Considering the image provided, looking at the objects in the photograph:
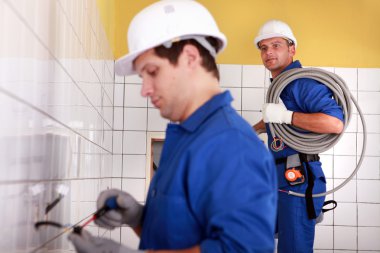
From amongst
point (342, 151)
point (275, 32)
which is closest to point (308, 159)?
point (275, 32)

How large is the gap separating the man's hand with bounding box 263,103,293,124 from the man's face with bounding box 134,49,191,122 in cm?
177

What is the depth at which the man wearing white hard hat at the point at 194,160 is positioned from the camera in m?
1.12

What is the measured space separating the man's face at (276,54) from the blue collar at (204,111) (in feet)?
6.66

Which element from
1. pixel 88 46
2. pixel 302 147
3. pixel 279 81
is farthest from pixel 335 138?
pixel 88 46

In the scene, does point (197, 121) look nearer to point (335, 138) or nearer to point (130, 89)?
point (335, 138)

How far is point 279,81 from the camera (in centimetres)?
310

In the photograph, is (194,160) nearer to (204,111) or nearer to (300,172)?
(204,111)

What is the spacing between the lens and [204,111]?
1.28 m

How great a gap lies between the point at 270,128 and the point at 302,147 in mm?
237

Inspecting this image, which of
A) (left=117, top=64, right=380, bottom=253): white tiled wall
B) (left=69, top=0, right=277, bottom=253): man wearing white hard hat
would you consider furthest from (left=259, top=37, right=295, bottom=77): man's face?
(left=69, top=0, right=277, bottom=253): man wearing white hard hat

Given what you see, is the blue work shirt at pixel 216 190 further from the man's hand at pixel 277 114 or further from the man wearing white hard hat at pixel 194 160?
the man's hand at pixel 277 114

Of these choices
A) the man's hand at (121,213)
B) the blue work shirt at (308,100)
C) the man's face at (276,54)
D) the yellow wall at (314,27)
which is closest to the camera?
the man's hand at (121,213)

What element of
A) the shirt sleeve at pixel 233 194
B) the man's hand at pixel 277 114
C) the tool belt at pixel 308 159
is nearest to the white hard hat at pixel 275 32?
the man's hand at pixel 277 114

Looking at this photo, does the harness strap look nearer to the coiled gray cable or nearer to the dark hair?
the coiled gray cable
